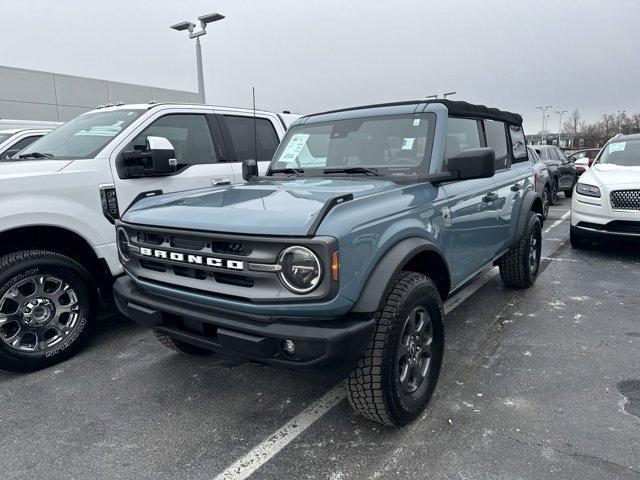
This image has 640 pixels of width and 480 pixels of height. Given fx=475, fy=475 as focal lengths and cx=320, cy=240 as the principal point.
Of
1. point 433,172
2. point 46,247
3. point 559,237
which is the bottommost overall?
point 559,237

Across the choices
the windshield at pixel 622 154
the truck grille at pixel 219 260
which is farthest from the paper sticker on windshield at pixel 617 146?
the truck grille at pixel 219 260

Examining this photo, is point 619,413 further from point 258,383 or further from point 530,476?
point 258,383

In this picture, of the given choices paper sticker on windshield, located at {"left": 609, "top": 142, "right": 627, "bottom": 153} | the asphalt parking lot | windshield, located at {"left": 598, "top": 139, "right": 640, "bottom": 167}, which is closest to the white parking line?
the asphalt parking lot

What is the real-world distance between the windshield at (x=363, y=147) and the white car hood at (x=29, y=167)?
1704 mm

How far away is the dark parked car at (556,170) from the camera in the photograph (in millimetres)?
12852

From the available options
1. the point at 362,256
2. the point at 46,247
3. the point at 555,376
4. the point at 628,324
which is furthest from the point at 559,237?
the point at 46,247

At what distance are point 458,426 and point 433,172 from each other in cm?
162

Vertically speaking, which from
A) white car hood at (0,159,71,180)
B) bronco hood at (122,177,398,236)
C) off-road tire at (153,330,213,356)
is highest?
white car hood at (0,159,71,180)

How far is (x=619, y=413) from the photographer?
9.39 feet

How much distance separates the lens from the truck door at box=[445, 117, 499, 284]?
11.3 ft

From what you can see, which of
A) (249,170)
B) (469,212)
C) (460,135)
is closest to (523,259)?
(469,212)

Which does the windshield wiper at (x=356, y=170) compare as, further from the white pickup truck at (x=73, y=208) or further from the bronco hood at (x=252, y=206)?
the white pickup truck at (x=73, y=208)

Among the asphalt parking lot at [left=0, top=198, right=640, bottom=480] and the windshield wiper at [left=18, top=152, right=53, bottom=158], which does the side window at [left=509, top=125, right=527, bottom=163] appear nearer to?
the asphalt parking lot at [left=0, top=198, right=640, bottom=480]

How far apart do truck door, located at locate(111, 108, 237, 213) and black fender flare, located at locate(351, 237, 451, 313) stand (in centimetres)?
241
